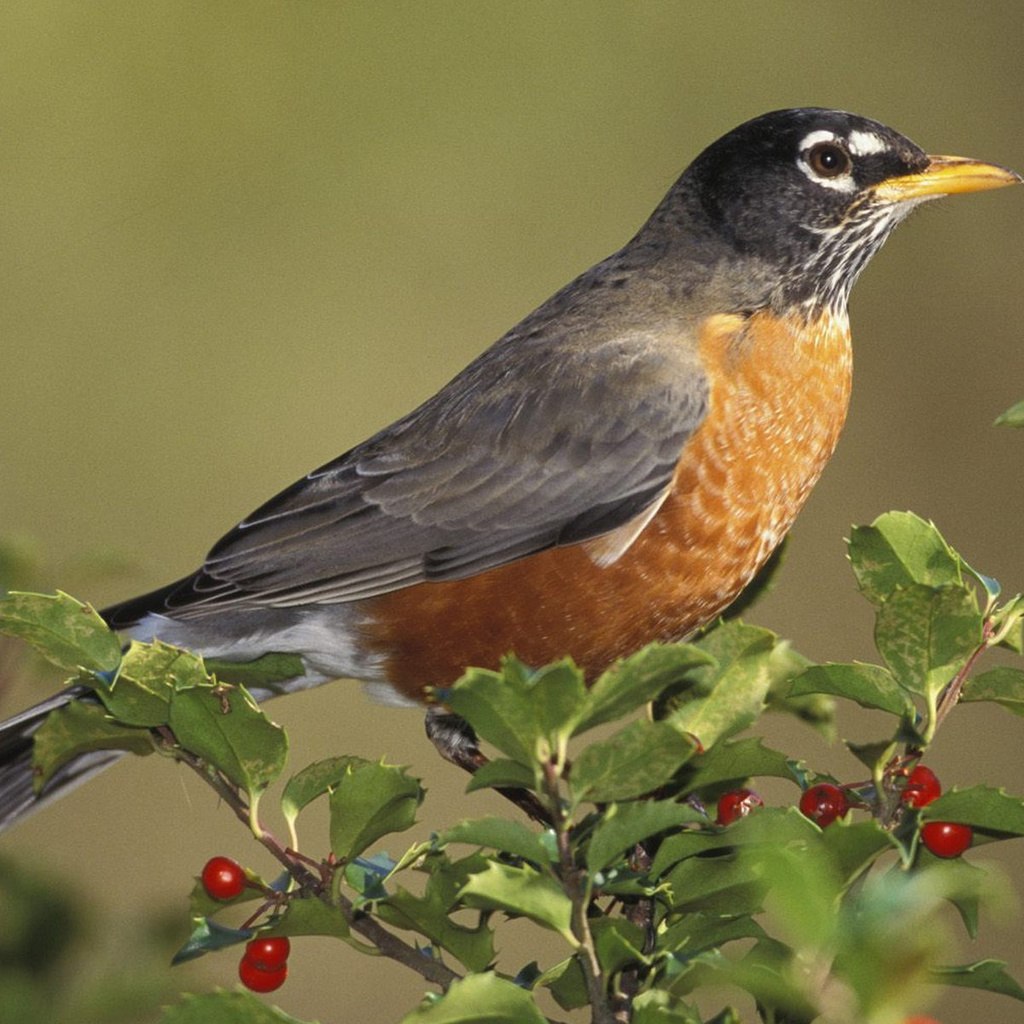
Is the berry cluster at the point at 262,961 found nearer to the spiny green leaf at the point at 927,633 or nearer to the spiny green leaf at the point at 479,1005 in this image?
the spiny green leaf at the point at 479,1005

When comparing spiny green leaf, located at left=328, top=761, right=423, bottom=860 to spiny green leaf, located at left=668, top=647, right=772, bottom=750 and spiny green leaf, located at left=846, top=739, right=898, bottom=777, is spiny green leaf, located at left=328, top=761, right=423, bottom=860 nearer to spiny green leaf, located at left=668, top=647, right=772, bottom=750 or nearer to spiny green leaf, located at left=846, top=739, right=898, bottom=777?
spiny green leaf, located at left=668, top=647, right=772, bottom=750

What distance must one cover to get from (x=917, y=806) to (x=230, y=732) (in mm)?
651

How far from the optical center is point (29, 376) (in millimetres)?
4570

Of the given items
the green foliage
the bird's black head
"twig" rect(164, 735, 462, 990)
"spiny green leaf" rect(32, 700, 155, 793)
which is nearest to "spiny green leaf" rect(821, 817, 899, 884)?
the green foliage

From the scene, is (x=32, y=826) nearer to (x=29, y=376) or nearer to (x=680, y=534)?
(x=29, y=376)

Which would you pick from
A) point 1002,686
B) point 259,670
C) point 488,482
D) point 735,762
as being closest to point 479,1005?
point 735,762

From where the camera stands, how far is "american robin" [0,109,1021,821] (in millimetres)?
2350

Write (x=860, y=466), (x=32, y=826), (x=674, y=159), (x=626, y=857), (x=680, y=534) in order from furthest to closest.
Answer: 1. (x=674, y=159)
2. (x=860, y=466)
3. (x=32, y=826)
4. (x=680, y=534)
5. (x=626, y=857)

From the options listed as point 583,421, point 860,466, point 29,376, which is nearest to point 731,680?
point 583,421

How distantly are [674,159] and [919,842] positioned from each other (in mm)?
3681

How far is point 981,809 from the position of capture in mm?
1358

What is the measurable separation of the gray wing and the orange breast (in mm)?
38

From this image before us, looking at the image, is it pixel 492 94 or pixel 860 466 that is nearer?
pixel 860 466

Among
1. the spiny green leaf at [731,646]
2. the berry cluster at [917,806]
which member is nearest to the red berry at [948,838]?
the berry cluster at [917,806]
